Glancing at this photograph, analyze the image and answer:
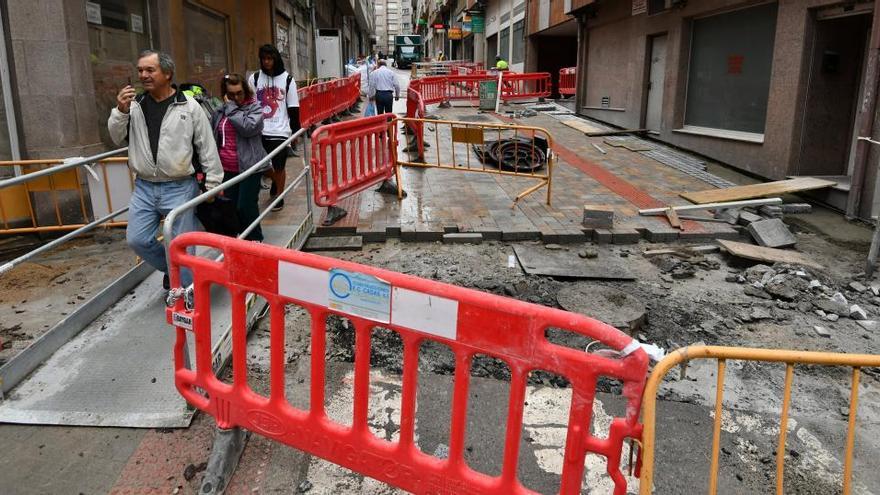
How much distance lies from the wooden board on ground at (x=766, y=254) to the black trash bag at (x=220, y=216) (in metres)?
5.08

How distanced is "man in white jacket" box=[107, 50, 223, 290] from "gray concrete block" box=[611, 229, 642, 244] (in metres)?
4.51

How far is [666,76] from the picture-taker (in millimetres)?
14031

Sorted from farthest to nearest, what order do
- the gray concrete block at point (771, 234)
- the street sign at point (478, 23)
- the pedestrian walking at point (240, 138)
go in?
the street sign at point (478, 23) → the gray concrete block at point (771, 234) → the pedestrian walking at point (240, 138)

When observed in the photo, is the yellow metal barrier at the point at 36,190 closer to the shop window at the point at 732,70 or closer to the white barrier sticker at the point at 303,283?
the white barrier sticker at the point at 303,283

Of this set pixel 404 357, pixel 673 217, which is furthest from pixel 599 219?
pixel 404 357

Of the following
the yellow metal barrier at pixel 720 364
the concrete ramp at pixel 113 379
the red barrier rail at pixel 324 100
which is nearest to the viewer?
the yellow metal barrier at pixel 720 364

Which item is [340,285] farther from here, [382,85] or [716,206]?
[382,85]

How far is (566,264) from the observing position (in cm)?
629

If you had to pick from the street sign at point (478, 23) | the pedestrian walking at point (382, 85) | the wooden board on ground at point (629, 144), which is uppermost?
the street sign at point (478, 23)

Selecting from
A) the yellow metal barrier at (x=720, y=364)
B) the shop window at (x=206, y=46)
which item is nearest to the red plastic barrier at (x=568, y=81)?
the shop window at (x=206, y=46)

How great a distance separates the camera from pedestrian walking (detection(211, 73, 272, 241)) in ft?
18.3

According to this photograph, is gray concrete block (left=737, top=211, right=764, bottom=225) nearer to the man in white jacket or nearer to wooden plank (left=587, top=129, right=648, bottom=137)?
the man in white jacket

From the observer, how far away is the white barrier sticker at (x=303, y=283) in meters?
2.63

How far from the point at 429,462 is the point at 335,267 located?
901mm
